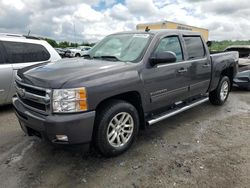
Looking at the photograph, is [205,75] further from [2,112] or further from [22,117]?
[2,112]

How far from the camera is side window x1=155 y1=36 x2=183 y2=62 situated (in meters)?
4.11

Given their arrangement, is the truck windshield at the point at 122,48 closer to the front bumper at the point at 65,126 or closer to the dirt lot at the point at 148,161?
the front bumper at the point at 65,126

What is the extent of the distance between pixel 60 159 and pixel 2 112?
2.97 meters

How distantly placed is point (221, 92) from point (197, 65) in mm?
1670

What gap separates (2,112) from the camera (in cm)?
566

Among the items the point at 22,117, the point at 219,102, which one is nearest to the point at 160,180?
the point at 22,117

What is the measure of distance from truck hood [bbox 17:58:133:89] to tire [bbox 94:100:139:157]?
465mm

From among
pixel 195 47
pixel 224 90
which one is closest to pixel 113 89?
pixel 195 47

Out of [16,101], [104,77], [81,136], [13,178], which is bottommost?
[13,178]

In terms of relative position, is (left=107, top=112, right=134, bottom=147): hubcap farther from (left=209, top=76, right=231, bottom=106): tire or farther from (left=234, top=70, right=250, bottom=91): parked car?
(left=234, top=70, right=250, bottom=91): parked car

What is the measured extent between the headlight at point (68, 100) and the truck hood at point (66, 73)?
0.10m

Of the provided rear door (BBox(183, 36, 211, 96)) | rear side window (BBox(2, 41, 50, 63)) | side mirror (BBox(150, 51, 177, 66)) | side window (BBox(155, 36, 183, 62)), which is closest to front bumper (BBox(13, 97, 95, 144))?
side mirror (BBox(150, 51, 177, 66))

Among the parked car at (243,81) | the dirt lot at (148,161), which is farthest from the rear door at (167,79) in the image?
the parked car at (243,81)

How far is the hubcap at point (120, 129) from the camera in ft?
11.0
